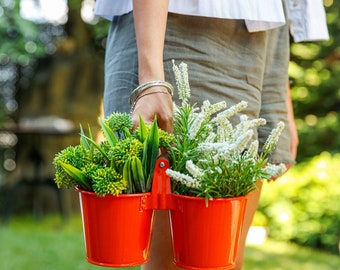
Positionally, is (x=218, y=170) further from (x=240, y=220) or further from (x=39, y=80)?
(x=39, y=80)

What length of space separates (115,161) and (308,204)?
4696 mm

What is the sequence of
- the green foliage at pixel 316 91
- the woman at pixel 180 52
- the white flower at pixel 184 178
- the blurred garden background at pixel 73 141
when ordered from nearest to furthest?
the white flower at pixel 184 178
the woman at pixel 180 52
the blurred garden background at pixel 73 141
the green foliage at pixel 316 91

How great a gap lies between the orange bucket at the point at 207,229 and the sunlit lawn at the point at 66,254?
347cm

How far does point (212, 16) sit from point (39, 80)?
6.12 metres

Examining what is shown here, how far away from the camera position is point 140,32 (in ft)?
4.72

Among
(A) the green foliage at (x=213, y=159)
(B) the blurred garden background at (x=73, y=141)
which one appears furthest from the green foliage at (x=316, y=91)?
(A) the green foliage at (x=213, y=159)

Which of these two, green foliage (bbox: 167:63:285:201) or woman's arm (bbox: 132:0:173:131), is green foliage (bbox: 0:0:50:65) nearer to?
woman's arm (bbox: 132:0:173:131)

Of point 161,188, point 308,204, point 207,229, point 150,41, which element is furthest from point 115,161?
point 308,204

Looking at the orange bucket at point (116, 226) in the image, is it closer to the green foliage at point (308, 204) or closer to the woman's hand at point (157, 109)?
the woman's hand at point (157, 109)

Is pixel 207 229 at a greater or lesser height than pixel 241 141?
lesser

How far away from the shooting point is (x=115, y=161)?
1243mm

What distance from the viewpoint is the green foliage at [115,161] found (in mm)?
1226

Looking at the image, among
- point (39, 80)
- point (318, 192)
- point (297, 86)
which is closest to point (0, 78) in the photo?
point (39, 80)

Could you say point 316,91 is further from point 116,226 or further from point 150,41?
point 116,226
